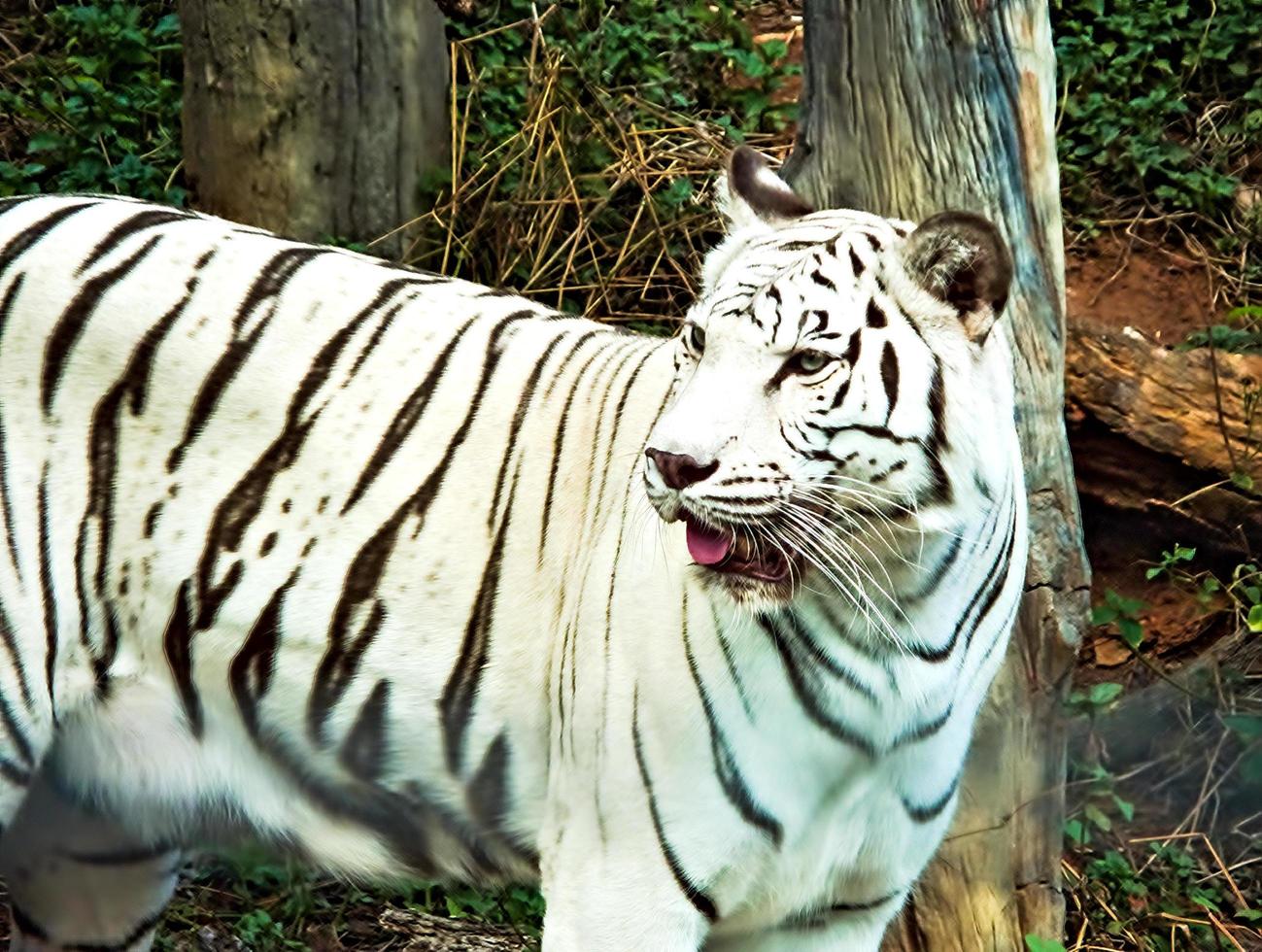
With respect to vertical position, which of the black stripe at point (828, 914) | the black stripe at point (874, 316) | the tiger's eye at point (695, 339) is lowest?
the black stripe at point (828, 914)

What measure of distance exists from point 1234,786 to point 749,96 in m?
2.72

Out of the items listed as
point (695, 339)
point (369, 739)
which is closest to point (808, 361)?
point (695, 339)

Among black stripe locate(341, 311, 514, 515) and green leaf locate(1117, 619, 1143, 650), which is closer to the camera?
black stripe locate(341, 311, 514, 515)

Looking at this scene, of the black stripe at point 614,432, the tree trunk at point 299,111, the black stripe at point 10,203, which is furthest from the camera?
the tree trunk at point 299,111

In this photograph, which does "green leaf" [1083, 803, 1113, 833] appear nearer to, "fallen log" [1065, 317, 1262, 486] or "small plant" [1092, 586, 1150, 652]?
"small plant" [1092, 586, 1150, 652]

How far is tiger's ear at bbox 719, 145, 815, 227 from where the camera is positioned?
2.84 metres

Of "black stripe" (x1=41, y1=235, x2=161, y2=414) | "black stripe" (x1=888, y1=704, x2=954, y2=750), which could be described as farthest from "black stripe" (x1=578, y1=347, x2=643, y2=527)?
"black stripe" (x1=41, y1=235, x2=161, y2=414)

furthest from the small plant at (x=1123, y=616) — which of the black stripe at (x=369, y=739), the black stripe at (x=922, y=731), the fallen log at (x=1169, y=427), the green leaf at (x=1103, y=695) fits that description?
the black stripe at (x=369, y=739)

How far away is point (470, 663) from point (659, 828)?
17.6 inches

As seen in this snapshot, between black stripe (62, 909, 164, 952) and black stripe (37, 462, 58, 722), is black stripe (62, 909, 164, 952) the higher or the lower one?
the lower one

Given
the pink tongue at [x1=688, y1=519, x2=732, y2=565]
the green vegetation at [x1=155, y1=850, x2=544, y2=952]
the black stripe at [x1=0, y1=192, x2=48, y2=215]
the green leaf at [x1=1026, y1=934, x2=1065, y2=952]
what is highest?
the black stripe at [x1=0, y1=192, x2=48, y2=215]

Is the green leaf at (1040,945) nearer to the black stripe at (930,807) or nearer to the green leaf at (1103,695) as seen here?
the black stripe at (930,807)

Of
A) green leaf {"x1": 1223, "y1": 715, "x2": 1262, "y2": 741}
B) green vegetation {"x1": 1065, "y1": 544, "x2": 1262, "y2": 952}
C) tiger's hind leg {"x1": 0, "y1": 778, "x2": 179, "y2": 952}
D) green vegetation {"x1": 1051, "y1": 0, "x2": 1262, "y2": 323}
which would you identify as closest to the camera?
tiger's hind leg {"x1": 0, "y1": 778, "x2": 179, "y2": 952}

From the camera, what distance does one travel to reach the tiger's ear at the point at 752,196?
2.84 metres
